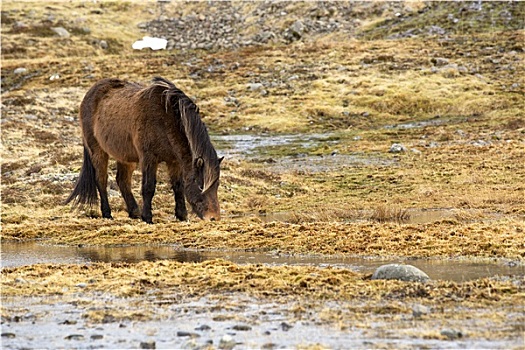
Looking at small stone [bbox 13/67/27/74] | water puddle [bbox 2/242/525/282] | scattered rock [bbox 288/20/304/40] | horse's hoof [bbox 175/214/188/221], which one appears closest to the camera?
water puddle [bbox 2/242/525/282]

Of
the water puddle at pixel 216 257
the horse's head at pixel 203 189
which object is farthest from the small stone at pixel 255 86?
the water puddle at pixel 216 257

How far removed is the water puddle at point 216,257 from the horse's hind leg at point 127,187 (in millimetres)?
2663

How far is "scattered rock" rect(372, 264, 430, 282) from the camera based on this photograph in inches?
343

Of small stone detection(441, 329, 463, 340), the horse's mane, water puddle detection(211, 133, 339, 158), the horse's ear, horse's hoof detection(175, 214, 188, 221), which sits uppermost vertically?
the horse's mane

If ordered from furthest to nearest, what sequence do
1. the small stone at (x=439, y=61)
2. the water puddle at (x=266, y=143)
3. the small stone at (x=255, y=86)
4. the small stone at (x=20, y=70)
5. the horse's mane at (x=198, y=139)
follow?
the small stone at (x=20, y=70), the small stone at (x=439, y=61), the small stone at (x=255, y=86), the water puddle at (x=266, y=143), the horse's mane at (x=198, y=139)

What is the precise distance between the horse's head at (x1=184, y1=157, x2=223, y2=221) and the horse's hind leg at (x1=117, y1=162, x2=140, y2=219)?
268cm

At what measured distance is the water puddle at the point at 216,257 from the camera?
948 centimetres

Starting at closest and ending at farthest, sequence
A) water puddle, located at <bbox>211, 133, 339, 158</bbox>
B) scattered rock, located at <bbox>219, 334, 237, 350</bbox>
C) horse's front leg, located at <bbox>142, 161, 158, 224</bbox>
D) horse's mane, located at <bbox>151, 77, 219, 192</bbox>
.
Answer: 1. scattered rock, located at <bbox>219, 334, 237, 350</bbox>
2. horse's mane, located at <bbox>151, 77, 219, 192</bbox>
3. horse's front leg, located at <bbox>142, 161, 158, 224</bbox>
4. water puddle, located at <bbox>211, 133, 339, 158</bbox>

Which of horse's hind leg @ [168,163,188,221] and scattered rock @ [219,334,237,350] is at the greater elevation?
scattered rock @ [219,334,237,350]

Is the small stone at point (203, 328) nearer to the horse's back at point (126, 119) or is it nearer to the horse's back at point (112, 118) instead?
the horse's back at point (126, 119)

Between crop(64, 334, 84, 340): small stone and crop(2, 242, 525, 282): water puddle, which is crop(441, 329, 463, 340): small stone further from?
crop(64, 334, 84, 340): small stone

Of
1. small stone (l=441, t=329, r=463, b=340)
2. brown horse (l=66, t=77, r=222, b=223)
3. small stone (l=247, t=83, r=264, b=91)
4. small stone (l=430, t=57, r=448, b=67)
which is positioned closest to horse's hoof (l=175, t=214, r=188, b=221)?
brown horse (l=66, t=77, r=222, b=223)

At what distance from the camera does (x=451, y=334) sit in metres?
6.57

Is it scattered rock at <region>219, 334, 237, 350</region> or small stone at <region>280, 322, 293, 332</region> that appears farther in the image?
small stone at <region>280, 322, 293, 332</region>
